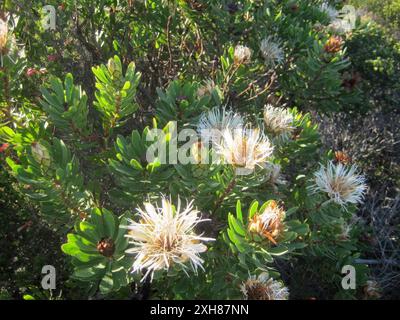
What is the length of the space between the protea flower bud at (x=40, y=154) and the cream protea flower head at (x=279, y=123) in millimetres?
865

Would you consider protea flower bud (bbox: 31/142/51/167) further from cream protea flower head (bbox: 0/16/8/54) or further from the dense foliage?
cream protea flower head (bbox: 0/16/8/54)

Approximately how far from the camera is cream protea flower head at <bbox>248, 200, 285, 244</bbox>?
123cm

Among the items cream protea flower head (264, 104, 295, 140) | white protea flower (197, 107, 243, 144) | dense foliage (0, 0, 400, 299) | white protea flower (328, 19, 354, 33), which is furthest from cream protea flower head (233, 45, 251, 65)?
white protea flower (328, 19, 354, 33)

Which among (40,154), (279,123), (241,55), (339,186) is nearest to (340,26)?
(241,55)

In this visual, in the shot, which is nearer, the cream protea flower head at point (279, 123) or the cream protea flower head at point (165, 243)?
the cream protea flower head at point (165, 243)

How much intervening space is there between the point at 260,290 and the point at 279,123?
2.16ft

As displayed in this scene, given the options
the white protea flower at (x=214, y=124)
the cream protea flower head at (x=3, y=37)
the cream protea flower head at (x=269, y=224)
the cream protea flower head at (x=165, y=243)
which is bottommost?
the cream protea flower head at (x=165, y=243)

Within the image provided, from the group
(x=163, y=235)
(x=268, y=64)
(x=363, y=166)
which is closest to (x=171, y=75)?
(x=268, y=64)

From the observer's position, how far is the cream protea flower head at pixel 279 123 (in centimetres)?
170

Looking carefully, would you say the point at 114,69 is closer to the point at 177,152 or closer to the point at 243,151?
the point at 177,152

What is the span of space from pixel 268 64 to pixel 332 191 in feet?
4.05

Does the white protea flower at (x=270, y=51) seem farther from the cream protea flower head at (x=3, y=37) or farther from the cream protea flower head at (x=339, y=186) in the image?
the cream protea flower head at (x=3, y=37)

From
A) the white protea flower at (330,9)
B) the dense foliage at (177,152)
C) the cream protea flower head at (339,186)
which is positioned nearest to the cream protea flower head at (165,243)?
the dense foliage at (177,152)

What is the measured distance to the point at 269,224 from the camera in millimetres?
1244
